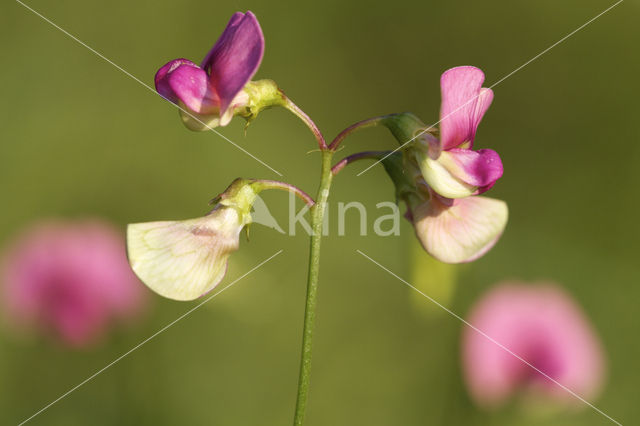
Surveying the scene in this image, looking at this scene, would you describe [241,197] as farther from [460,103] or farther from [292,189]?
[460,103]

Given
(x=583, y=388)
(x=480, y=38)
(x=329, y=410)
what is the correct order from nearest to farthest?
(x=583, y=388) < (x=329, y=410) < (x=480, y=38)

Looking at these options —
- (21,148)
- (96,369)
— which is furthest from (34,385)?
(21,148)

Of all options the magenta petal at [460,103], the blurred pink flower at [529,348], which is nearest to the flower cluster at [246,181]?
the magenta petal at [460,103]

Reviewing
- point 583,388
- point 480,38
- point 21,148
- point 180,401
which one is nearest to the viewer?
point 583,388

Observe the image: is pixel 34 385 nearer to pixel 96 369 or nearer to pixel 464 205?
pixel 96 369

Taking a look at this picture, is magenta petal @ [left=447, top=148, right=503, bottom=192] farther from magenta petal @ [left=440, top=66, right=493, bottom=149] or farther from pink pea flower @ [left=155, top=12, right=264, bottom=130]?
pink pea flower @ [left=155, top=12, right=264, bottom=130]

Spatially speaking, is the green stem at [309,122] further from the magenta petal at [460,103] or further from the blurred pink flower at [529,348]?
the blurred pink flower at [529,348]

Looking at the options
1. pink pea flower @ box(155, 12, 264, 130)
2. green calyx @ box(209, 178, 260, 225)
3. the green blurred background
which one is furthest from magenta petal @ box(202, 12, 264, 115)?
the green blurred background
